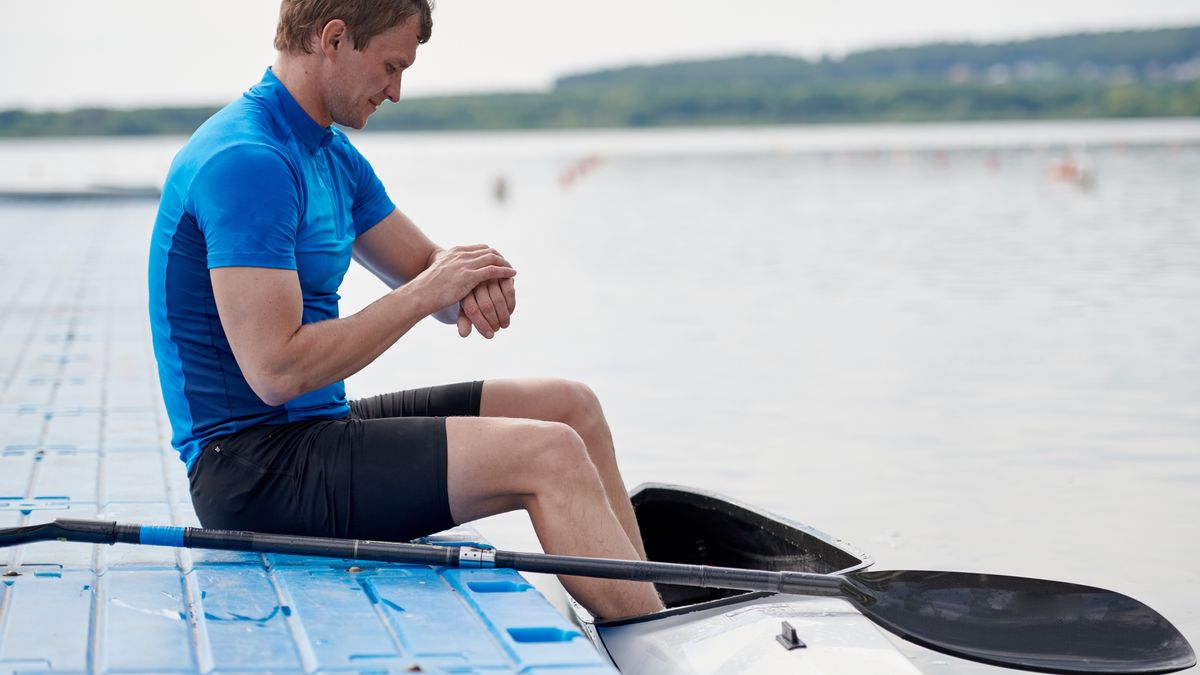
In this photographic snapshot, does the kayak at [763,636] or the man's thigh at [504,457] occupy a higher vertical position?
the man's thigh at [504,457]

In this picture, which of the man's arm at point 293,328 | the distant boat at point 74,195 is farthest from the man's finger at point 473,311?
the distant boat at point 74,195

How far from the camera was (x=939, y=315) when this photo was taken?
38.2ft

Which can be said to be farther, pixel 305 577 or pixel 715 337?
pixel 715 337

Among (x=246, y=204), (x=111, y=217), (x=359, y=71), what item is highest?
(x=359, y=71)

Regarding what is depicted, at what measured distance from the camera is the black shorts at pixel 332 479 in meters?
3.10

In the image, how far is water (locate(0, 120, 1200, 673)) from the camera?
579 centimetres

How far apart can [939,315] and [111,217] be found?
36.9 ft

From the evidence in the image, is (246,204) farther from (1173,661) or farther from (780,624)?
(1173,661)

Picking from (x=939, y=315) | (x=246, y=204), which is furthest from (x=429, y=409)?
(x=939, y=315)

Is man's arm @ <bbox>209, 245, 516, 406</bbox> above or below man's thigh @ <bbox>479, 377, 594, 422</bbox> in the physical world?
above

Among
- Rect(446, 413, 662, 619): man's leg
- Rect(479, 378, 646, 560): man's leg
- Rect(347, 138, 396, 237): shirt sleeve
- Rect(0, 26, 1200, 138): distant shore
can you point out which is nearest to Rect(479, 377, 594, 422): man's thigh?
Rect(479, 378, 646, 560): man's leg

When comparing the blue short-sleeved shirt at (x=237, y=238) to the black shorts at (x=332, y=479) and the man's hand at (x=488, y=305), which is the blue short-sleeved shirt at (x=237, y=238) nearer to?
the black shorts at (x=332, y=479)

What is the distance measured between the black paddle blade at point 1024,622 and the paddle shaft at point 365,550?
26 cm

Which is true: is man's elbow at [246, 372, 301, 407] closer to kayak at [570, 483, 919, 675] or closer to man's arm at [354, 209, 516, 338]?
man's arm at [354, 209, 516, 338]
